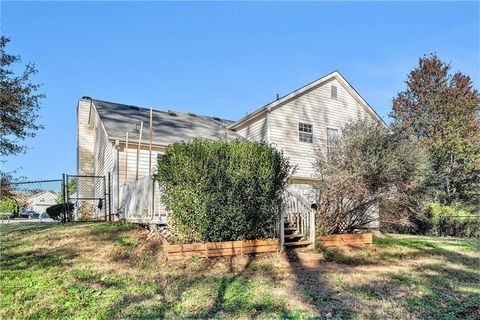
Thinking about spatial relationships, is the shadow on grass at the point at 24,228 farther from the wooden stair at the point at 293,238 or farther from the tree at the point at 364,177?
the tree at the point at 364,177

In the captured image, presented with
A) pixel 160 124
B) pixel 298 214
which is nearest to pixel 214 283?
pixel 298 214

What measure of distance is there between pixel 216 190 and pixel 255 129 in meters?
10.0

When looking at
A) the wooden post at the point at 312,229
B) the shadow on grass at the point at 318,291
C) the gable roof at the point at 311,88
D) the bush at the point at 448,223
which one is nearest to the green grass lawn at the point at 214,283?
the shadow on grass at the point at 318,291

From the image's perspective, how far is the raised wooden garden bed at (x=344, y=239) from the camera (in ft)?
31.1

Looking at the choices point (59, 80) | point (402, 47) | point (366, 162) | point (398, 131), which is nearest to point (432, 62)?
point (402, 47)

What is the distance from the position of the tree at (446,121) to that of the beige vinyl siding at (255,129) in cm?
1073

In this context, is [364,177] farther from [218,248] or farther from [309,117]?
[309,117]

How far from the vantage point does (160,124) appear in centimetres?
1661

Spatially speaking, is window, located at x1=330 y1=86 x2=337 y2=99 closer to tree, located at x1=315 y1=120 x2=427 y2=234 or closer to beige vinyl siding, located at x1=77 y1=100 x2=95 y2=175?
tree, located at x1=315 y1=120 x2=427 y2=234

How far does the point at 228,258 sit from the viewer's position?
756 cm

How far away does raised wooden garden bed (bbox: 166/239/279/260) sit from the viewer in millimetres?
7246

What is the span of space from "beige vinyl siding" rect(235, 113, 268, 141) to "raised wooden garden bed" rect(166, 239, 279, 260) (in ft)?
28.3

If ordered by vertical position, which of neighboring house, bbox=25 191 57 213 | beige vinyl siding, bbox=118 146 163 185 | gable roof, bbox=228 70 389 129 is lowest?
neighboring house, bbox=25 191 57 213

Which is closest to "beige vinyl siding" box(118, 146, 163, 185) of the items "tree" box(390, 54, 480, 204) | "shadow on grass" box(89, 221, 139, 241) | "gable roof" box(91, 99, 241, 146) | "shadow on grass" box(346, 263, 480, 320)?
"gable roof" box(91, 99, 241, 146)
